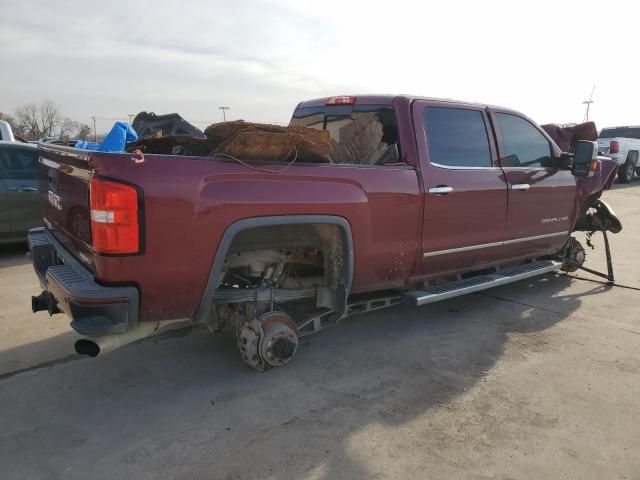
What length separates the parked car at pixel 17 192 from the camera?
6.67 metres

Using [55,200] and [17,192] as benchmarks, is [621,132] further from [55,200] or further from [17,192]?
[55,200]

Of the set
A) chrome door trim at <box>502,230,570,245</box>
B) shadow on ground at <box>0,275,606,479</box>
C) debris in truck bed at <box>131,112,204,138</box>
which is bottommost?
shadow on ground at <box>0,275,606,479</box>

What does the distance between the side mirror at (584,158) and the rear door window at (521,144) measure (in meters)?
0.25

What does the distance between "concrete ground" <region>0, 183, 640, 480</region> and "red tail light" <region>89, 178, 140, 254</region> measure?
1088 mm

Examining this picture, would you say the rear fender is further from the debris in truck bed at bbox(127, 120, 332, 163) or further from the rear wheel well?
the debris in truck bed at bbox(127, 120, 332, 163)

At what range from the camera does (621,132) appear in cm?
2045

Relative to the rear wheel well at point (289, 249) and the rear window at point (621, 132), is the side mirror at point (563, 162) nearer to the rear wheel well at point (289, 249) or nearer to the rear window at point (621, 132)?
the rear wheel well at point (289, 249)


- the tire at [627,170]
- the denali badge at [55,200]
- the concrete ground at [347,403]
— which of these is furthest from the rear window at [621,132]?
the denali badge at [55,200]

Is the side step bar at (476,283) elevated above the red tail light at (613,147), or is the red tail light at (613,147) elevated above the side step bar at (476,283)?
the red tail light at (613,147)

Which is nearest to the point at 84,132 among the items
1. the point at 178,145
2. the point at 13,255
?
the point at 13,255

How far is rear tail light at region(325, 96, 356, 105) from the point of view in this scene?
4355mm

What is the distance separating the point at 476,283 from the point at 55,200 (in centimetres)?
347

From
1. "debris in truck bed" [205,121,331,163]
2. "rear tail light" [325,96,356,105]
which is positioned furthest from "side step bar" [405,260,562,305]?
"rear tail light" [325,96,356,105]

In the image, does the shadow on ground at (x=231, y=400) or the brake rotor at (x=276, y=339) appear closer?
the shadow on ground at (x=231, y=400)
